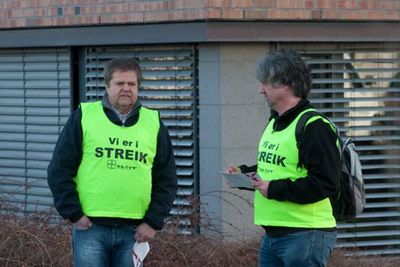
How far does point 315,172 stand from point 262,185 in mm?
303

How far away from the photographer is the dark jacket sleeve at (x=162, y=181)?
5613mm

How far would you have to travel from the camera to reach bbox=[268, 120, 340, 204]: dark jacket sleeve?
507 cm

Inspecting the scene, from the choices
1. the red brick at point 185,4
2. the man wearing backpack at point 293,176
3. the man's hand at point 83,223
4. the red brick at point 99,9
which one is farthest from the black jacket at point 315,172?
the red brick at point 99,9

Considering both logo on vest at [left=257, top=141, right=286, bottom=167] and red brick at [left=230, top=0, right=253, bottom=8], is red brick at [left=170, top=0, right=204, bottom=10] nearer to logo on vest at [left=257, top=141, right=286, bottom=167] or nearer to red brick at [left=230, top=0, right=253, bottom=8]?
red brick at [left=230, top=0, right=253, bottom=8]

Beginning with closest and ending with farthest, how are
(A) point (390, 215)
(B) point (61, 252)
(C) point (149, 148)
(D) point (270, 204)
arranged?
(D) point (270, 204) < (C) point (149, 148) < (B) point (61, 252) < (A) point (390, 215)

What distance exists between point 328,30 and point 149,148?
4.61 meters

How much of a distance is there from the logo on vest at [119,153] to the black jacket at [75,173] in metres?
0.11

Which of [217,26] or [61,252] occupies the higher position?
[217,26]

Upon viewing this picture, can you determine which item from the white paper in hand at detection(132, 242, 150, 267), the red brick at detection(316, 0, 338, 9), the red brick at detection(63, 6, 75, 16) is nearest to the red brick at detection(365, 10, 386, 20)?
the red brick at detection(316, 0, 338, 9)

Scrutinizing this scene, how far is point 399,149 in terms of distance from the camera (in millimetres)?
10266

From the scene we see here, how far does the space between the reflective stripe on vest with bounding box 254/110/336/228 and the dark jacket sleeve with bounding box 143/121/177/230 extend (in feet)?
2.05

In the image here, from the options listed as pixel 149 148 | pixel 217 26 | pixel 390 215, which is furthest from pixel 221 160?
pixel 149 148

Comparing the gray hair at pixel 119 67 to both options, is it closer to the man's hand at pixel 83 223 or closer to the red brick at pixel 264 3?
the man's hand at pixel 83 223

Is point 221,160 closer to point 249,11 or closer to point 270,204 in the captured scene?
point 249,11
